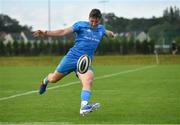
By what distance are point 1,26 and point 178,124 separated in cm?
6371

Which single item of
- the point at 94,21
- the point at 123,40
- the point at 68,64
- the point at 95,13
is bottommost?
the point at 123,40

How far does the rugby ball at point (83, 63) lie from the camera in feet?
39.2

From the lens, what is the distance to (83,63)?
39.2ft

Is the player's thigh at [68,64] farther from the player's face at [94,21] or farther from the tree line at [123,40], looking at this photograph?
the tree line at [123,40]

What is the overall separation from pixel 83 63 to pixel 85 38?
51 centimetres

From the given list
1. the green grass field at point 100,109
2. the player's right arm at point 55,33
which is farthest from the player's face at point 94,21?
the green grass field at point 100,109

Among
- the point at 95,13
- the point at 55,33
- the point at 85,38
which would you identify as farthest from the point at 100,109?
the point at 95,13

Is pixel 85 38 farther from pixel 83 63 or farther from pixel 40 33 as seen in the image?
pixel 40 33

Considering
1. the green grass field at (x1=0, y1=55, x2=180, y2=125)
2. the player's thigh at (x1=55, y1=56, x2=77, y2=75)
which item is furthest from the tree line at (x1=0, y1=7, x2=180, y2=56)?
the player's thigh at (x1=55, y1=56, x2=77, y2=75)

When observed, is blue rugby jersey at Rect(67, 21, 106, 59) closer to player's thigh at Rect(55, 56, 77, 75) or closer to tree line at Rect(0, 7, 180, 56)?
player's thigh at Rect(55, 56, 77, 75)

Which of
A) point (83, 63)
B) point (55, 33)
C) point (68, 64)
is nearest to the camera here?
point (83, 63)

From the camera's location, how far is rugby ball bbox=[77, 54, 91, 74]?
39.2 ft

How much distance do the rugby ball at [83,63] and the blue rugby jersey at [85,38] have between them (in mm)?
133

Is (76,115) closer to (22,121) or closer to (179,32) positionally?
(22,121)
